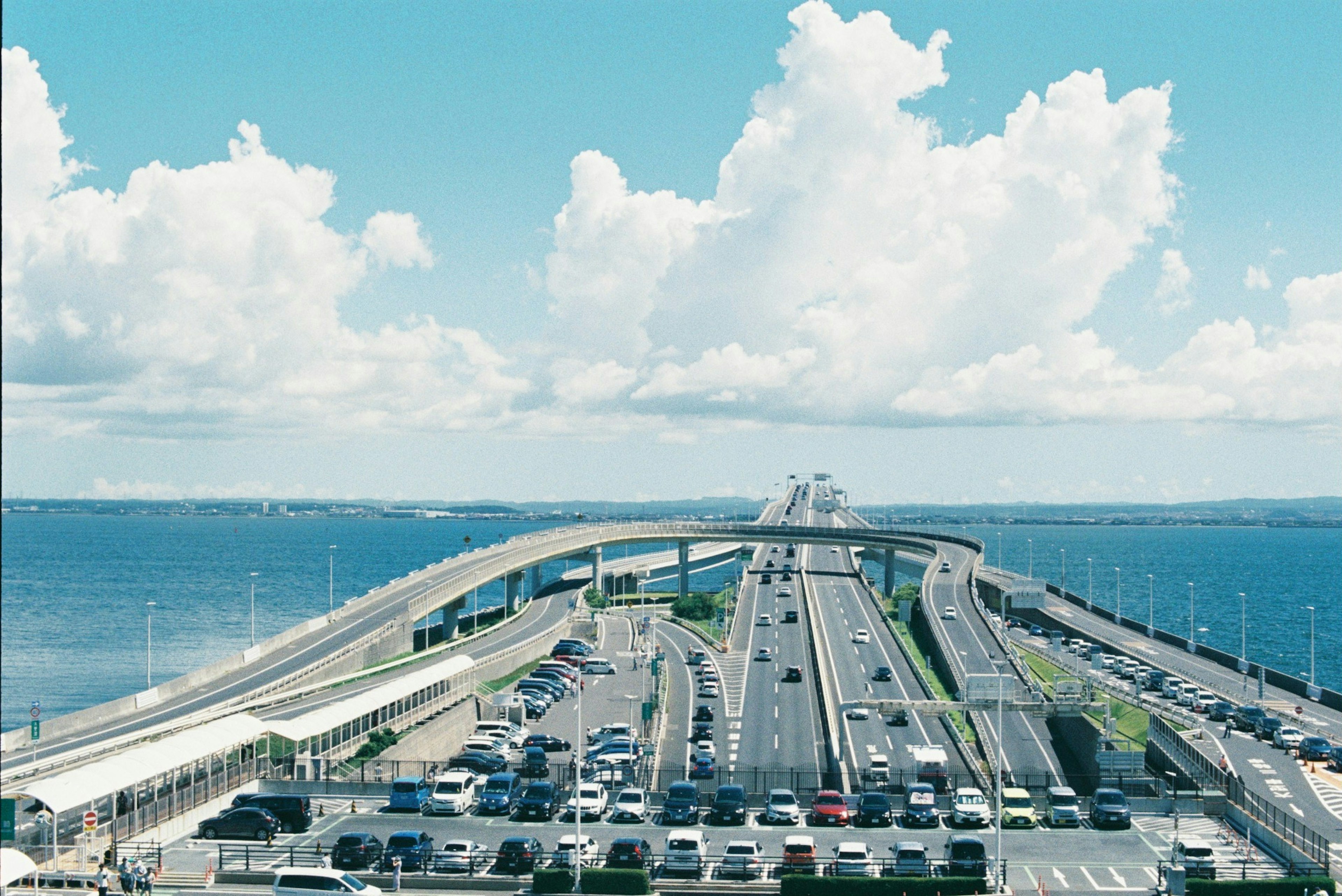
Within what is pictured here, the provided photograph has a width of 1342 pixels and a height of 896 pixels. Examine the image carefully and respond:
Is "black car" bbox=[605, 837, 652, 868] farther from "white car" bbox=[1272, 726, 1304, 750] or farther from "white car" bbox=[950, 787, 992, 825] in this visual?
"white car" bbox=[1272, 726, 1304, 750]

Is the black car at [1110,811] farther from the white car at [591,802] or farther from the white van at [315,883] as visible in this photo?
the white van at [315,883]

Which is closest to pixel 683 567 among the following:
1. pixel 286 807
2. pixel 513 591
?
pixel 513 591

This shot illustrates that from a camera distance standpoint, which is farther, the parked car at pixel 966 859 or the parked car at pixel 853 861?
the parked car at pixel 853 861

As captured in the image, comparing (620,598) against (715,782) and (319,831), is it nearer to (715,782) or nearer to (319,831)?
(715,782)

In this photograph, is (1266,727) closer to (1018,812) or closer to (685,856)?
(1018,812)

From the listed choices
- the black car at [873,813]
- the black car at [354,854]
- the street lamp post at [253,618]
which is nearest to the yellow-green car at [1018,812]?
the black car at [873,813]

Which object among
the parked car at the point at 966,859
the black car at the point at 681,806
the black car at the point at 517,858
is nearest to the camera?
the parked car at the point at 966,859
